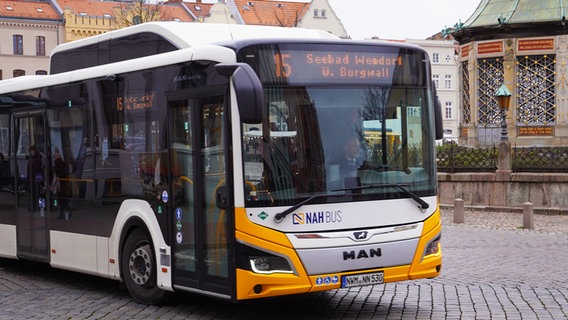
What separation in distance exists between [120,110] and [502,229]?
12.8 m

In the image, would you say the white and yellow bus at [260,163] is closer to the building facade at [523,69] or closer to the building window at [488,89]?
the building facade at [523,69]

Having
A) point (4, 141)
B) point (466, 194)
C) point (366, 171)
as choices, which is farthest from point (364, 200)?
point (466, 194)

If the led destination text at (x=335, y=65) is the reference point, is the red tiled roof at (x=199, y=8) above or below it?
above

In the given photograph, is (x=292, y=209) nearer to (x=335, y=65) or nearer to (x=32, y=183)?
(x=335, y=65)

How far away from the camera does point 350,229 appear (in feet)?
32.4

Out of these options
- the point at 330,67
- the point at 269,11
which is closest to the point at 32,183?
the point at 330,67

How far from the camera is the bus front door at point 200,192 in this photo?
9836 mm

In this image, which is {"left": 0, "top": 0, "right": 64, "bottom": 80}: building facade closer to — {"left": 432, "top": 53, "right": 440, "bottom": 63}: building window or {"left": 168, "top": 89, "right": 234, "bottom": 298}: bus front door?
{"left": 432, "top": 53, "right": 440, "bottom": 63}: building window

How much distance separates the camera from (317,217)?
9.70 m

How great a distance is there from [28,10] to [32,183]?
7581 centimetres

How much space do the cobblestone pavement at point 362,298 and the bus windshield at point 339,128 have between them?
4.39 feet

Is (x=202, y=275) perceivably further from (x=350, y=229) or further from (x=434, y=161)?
(x=434, y=161)

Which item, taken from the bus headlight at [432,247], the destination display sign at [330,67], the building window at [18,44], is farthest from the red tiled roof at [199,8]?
the bus headlight at [432,247]

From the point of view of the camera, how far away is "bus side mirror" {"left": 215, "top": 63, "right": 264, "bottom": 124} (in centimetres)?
912
